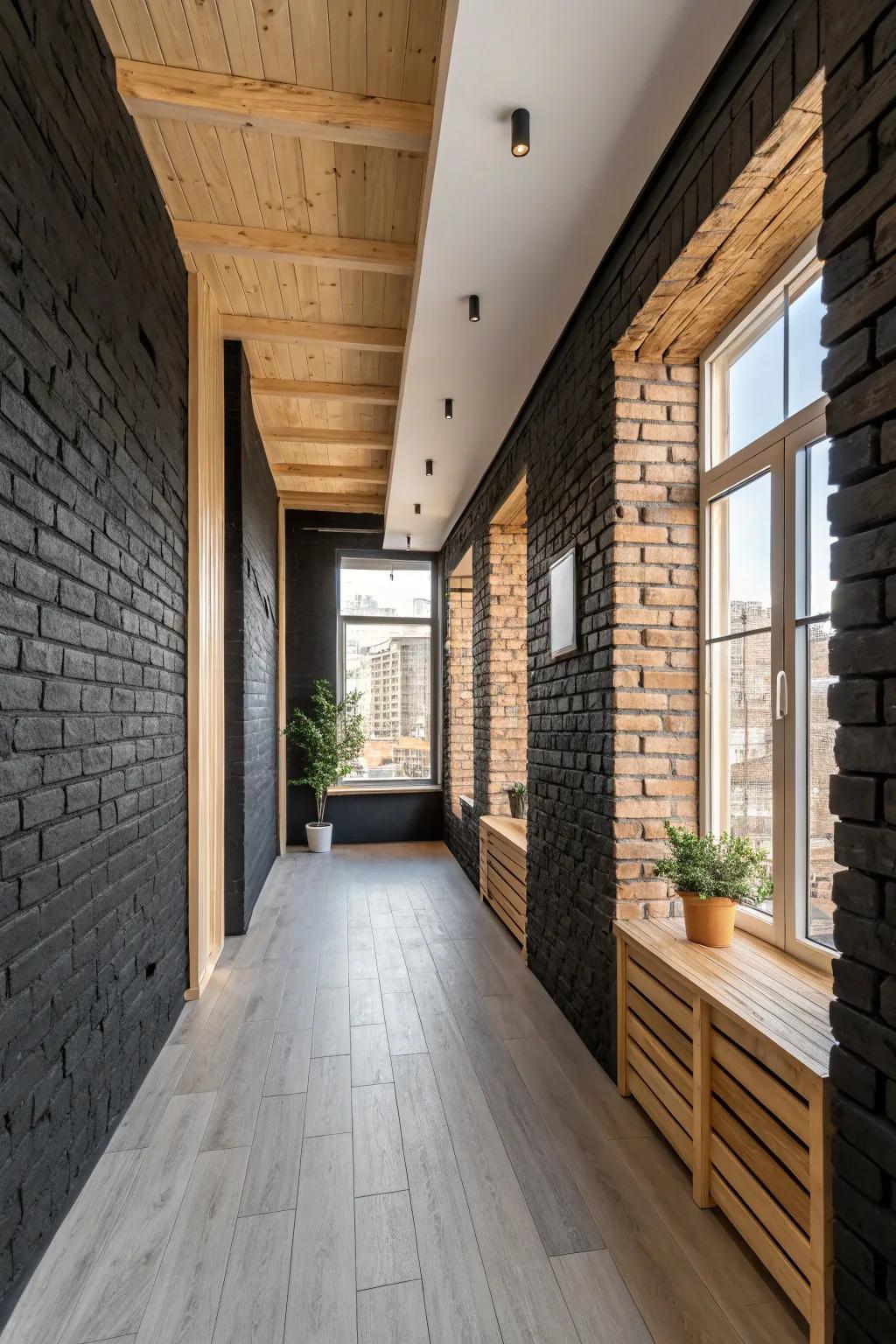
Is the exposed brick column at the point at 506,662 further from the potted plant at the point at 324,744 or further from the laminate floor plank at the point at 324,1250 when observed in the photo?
the laminate floor plank at the point at 324,1250


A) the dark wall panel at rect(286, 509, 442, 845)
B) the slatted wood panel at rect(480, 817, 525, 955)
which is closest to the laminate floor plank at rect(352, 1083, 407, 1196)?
the slatted wood panel at rect(480, 817, 525, 955)

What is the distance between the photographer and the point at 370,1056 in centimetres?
245

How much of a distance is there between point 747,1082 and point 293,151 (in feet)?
9.95

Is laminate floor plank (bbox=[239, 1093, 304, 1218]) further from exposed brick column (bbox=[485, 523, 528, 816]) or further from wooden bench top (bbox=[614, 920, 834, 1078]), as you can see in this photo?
exposed brick column (bbox=[485, 523, 528, 816])

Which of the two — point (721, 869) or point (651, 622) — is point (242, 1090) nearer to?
point (721, 869)

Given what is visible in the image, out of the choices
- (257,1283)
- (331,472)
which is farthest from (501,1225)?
(331,472)

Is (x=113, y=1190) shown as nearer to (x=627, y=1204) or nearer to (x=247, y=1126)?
(x=247, y=1126)

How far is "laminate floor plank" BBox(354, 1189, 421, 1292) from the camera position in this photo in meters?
1.50

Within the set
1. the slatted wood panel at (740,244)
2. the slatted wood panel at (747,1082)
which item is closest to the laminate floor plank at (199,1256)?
the slatted wood panel at (747,1082)

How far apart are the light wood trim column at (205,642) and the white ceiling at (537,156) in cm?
95

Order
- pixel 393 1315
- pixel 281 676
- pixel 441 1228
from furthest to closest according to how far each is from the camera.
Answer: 1. pixel 281 676
2. pixel 441 1228
3. pixel 393 1315

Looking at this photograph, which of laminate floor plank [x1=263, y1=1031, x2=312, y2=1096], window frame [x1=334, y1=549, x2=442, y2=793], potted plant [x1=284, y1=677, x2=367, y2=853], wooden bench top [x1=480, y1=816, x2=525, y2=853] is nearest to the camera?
laminate floor plank [x1=263, y1=1031, x2=312, y2=1096]

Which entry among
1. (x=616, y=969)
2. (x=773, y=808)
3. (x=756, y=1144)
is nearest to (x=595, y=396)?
(x=773, y=808)

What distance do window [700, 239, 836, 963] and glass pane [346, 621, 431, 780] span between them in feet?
15.8
